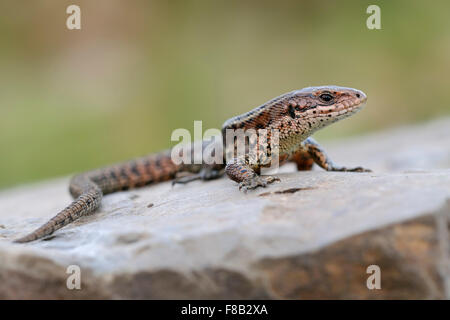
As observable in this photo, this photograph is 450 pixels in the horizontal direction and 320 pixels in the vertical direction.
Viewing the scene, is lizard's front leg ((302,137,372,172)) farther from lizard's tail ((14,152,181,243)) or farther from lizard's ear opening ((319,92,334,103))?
lizard's tail ((14,152,181,243))

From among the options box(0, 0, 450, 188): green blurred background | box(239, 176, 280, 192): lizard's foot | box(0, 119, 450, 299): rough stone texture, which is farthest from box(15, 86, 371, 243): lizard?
box(0, 0, 450, 188): green blurred background

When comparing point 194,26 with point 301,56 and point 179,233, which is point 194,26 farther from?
point 179,233

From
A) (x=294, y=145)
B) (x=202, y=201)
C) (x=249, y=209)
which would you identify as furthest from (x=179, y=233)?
(x=294, y=145)

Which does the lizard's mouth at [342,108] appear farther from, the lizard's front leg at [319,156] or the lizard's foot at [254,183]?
the lizard's foot at [254,183]

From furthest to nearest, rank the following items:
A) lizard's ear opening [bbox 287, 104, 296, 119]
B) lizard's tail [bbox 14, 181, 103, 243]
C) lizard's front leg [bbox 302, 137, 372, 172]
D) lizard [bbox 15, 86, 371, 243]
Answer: lizard's front leg [bbox 302, 137, 372, 172] < lizard's ear opening [bbox 287, 104, 296, 119] < lizard [bbox 15, 86, 371, 243] < lizard's tail [bbox 14, 181, 103, 243]

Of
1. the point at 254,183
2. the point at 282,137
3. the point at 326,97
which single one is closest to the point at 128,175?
the point at 282,137

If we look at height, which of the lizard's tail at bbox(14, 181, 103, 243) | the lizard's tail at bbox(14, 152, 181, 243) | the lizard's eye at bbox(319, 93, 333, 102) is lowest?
the lizard's tail at bbox(14, 152, 181, 243)
